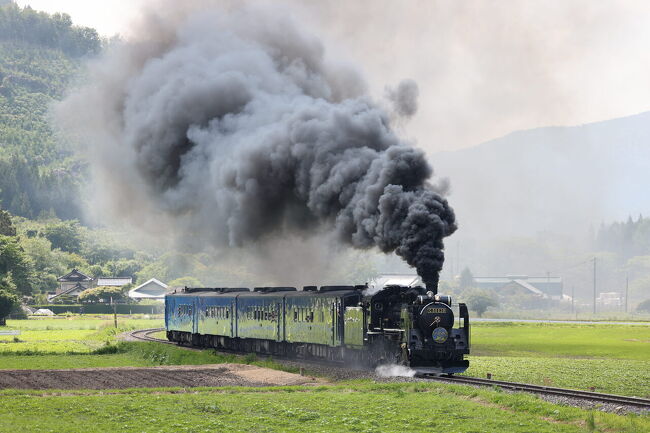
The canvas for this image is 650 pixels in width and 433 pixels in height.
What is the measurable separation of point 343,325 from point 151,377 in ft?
25.5

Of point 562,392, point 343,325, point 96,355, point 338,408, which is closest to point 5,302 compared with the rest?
point 96,355

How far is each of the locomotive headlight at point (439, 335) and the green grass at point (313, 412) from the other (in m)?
2.63

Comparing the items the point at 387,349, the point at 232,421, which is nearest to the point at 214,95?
the point at 387,349

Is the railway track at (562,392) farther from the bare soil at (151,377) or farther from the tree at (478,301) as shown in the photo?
the tree at (478,301)

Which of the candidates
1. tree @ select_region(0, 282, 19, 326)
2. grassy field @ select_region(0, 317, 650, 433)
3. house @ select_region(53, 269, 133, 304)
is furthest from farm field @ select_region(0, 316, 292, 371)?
house @ select_region(53, 269, 133, 304)

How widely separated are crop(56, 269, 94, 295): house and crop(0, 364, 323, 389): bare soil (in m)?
130

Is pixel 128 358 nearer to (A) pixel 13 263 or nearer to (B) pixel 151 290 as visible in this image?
(A) pixel 13 263

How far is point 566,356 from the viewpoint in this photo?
50906 mm

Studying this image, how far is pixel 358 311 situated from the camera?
33.3 meters

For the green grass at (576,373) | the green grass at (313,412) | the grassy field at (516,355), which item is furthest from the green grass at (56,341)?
the green grass at (576,373)

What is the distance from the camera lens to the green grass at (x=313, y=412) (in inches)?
811

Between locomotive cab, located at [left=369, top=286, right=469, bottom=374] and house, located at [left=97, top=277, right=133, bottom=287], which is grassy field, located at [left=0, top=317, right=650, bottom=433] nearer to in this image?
locomotive cab, located at [left=369, top=286, right=469, bottom=374]

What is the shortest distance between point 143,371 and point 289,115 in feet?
55.1

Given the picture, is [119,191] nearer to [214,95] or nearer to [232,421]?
[214,95]
